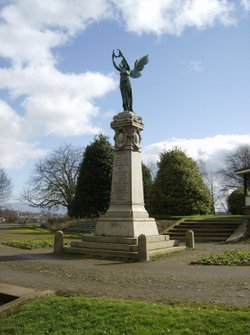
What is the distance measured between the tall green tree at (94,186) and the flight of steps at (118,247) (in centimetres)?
2062

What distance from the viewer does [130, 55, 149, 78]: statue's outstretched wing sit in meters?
18.0

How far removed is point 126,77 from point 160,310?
13.0 m

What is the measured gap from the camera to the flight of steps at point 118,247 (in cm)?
1402

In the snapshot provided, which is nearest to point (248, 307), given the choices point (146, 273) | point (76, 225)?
point (146, 273)

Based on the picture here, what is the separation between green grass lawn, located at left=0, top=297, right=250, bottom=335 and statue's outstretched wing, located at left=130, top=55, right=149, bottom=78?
12.7m

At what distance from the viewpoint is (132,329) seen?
18.9ft

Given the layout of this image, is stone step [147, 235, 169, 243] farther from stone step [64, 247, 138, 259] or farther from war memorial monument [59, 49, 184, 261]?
stone step [64, 247, 138, 259]

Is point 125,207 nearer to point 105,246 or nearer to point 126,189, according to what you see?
point 126,189

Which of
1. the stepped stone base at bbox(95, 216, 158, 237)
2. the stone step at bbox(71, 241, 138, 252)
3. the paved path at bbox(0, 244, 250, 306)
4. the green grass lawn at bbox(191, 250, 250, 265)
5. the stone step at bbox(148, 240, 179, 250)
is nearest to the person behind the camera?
the paved path at bbox(0, 244, 250, 306)

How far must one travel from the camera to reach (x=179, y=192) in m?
31.3

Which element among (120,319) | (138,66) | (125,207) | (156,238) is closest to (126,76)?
(138,66)

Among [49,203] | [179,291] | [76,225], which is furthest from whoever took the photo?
[49,203]

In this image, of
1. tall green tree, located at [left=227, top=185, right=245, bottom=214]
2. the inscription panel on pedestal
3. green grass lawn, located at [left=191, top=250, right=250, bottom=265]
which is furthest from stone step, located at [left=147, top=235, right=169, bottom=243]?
tall green tree, located at [left=227, top=185, right=245, bottom=214]

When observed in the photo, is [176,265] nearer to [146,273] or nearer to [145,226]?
[146,273]
